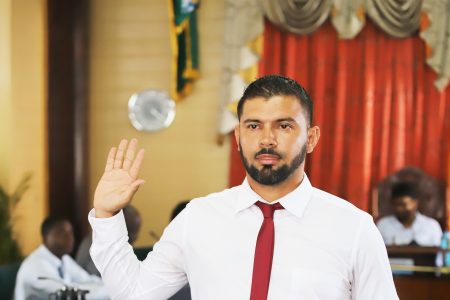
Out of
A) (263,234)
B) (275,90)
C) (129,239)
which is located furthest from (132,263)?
(129,239)

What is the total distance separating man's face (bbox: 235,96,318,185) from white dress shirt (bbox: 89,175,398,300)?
0.30ft

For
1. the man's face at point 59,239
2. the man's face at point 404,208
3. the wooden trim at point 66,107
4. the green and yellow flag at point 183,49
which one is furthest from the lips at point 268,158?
the wooden trim at point 66,107

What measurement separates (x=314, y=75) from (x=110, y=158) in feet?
16.1

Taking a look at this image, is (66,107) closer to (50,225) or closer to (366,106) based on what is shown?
(50,225)

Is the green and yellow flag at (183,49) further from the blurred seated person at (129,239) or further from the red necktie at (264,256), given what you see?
the red necktie at (264,256)

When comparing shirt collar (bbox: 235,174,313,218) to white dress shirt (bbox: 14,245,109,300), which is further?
white dress shirt (bbox: 14,245,109,300)

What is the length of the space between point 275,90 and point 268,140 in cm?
13

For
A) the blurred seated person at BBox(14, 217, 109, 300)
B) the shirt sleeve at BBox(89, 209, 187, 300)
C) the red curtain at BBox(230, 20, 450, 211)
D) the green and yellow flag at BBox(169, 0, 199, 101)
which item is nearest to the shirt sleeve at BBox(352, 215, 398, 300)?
the shirt sleeve at BBox(89, 209, 187, 300)

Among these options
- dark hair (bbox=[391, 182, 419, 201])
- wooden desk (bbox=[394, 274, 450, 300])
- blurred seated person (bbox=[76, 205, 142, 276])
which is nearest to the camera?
wooden desk (bbox=[394, 274, 450, 300])

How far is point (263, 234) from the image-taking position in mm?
1713

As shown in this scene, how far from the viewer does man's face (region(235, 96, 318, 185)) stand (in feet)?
5.45

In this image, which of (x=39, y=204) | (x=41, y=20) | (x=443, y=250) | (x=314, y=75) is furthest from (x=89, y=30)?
(x=443, y=250)

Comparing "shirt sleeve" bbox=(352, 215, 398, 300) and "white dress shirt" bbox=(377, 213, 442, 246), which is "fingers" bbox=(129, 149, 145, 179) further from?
"white dress shirt" bbox=(377, 213, 442, 246)

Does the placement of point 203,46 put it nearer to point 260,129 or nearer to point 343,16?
point 343,16
